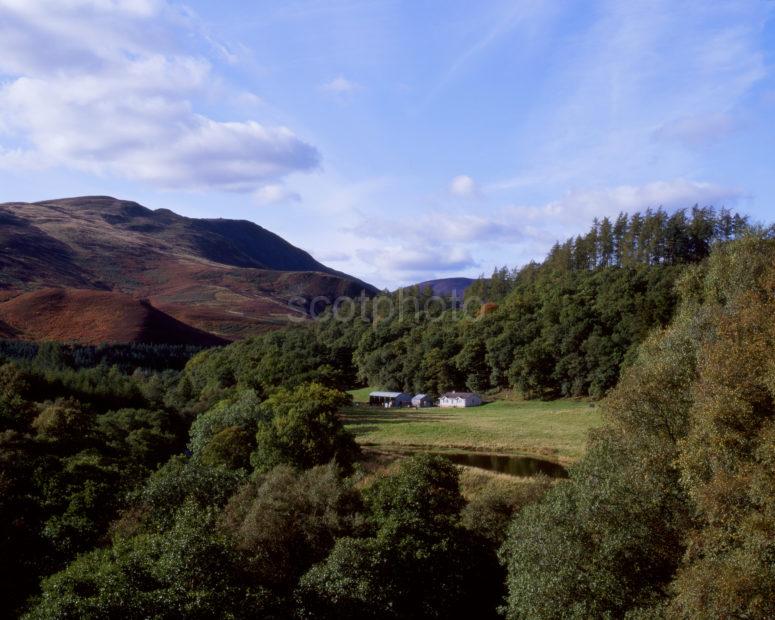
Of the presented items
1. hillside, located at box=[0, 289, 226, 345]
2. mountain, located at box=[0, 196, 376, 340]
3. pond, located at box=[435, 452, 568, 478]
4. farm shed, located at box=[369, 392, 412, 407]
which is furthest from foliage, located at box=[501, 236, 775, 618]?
mountain, located at box=[0, 196, 376, 340]

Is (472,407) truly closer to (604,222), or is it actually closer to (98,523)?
(604,222)

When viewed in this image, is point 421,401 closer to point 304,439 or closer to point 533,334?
point 533,334

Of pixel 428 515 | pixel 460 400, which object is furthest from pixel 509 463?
pixel 460 400

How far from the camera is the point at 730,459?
43.6 feet

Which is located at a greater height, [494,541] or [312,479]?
[312,479]

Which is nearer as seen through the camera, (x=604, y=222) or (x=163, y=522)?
(x=163, y=522)

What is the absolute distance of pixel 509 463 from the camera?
148 ft

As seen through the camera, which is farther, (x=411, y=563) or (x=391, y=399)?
(x=391, y=399)

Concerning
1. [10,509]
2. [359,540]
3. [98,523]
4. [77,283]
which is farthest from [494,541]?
[77,283]

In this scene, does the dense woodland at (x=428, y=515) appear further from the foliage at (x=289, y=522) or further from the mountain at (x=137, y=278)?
the mountain at (x=137, y=278)

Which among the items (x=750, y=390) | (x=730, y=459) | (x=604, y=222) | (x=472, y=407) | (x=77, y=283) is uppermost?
(x=604, y=222)

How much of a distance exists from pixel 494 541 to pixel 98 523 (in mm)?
14538

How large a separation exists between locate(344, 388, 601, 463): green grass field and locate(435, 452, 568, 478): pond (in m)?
1.74

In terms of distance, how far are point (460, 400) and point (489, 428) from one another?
85.8 ft
